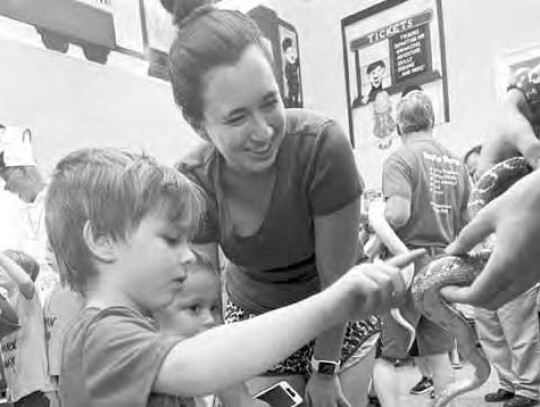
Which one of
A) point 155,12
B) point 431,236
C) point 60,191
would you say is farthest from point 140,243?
point 155,12

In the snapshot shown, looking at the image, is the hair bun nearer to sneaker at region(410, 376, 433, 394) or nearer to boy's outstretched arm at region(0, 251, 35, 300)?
boy's outstretched arm at region(0, 251, 35, 300)

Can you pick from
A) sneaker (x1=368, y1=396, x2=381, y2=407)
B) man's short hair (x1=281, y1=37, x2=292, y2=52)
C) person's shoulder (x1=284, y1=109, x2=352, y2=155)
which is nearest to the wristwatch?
person's shoulder (x1=284, y1=109, x2=352, y2=155)

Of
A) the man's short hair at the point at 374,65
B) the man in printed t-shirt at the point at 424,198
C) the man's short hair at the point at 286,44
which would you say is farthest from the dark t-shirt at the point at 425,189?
the man's short hair at the point at 286,44

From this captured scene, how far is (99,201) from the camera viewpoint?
2.59 ft

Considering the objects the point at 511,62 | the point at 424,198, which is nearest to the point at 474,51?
the point at 511,62

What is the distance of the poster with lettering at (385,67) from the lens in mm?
5223

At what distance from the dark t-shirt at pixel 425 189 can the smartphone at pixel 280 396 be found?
110cm

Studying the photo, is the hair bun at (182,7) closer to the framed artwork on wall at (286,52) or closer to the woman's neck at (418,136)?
the woman's neck at (418,136)

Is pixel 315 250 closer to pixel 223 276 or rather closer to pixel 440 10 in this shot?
pixel 223 276

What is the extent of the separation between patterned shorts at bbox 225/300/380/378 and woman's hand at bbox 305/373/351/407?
33 millimetres

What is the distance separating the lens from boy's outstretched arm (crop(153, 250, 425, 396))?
621 mm

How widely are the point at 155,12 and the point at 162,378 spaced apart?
3775 mm

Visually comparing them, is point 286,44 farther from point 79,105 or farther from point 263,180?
point 263,180

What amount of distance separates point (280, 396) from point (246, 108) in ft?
1.51
